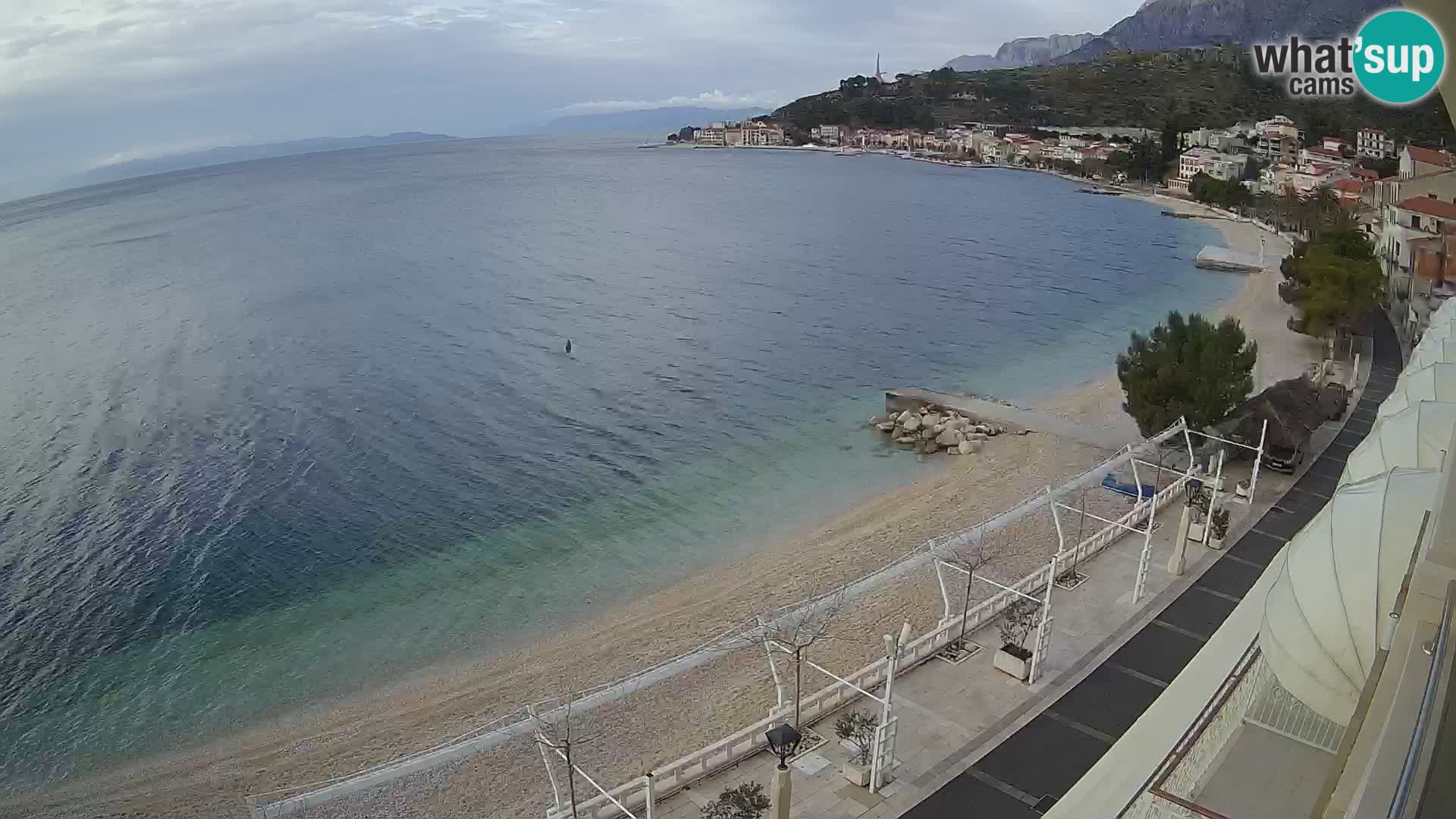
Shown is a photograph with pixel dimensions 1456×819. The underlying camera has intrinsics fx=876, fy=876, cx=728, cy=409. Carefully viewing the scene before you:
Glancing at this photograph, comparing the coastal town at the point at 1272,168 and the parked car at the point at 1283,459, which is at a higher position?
the coastal town at the point at 1272,168

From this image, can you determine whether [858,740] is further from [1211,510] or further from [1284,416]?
[1284,416]

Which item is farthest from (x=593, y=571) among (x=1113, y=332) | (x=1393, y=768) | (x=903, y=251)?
(x=903, y=251)

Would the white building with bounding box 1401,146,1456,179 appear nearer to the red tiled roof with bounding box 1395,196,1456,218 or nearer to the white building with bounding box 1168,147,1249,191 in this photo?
the red tiled roof with bounding box 1395,196,1456,218

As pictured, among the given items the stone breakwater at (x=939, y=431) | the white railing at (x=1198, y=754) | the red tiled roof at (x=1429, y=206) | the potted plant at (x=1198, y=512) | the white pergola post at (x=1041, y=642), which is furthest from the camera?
the red tiled roof at (x=1429, y=206)

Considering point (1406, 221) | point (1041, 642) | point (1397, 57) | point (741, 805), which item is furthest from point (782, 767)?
point (1406, 221)

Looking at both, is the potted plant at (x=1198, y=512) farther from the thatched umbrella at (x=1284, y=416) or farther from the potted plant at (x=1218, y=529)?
the thatched umbrella at (x=1284, y=416)

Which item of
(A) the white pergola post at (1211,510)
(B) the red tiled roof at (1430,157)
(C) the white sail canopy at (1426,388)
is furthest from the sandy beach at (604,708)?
(B) the red tiled roof at (1430,157)

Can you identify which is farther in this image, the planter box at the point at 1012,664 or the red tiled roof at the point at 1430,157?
the red tiled roof at the point at 1430,157
